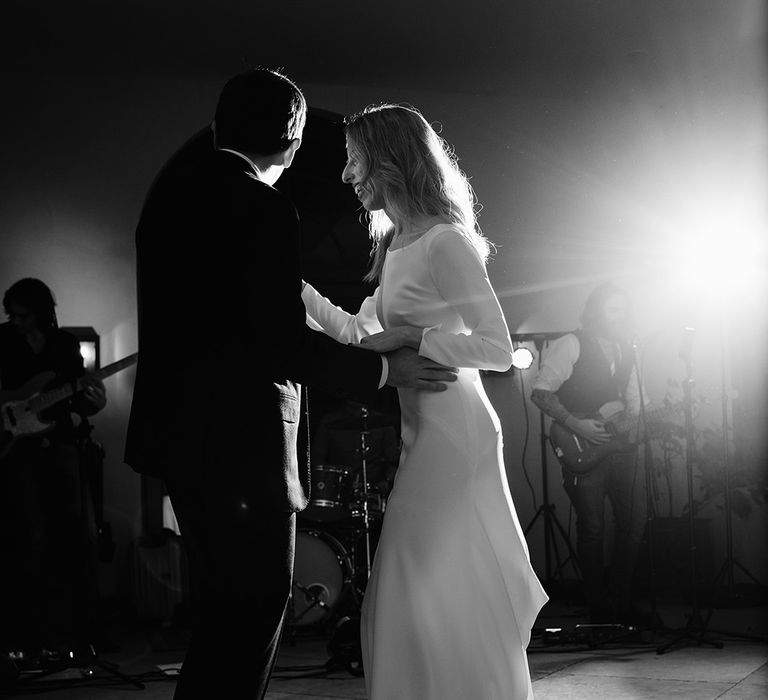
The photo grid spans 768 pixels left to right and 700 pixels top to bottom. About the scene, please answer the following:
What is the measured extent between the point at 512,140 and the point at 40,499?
3970 mm

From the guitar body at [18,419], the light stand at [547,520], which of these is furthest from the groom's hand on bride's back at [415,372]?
the light stand at [547,520]

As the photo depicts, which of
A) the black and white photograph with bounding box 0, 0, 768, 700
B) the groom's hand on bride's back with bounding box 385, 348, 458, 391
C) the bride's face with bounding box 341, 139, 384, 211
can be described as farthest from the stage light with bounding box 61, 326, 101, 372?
the groom's hand on bride's back with bounding box 385, 348, 458, 391

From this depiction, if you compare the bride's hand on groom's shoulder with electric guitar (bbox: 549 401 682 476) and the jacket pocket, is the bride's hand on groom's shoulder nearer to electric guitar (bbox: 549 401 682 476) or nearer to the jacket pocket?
the jacket pocket

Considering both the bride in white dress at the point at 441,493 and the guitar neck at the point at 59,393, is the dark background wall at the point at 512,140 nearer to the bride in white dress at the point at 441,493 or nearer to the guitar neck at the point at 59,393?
the guitar neck at the point at 59,393

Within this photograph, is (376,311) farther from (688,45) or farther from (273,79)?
(688,45)

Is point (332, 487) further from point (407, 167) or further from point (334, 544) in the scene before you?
point (407, 167)

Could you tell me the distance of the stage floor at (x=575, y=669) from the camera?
13.2 feet

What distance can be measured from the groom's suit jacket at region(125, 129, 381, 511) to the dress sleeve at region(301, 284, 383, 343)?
562 millimetres

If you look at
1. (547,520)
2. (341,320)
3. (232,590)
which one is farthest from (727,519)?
(232,590)

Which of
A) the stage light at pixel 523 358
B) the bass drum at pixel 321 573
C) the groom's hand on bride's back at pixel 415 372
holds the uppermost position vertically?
the stage light at pixel 523 358

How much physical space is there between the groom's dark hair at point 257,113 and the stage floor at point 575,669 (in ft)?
8.46

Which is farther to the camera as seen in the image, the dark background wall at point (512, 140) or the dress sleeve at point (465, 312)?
the dark background wall at point (512, 140)

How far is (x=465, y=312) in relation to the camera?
7.77 ft

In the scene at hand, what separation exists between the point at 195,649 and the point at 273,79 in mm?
1170
